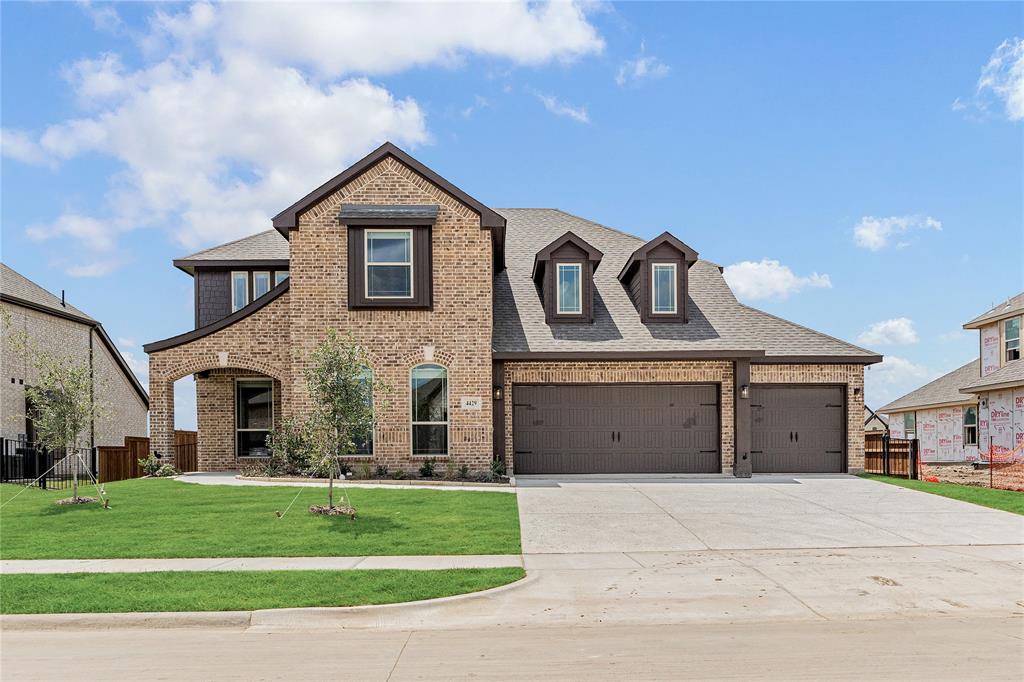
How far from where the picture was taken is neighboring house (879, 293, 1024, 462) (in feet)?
93.4

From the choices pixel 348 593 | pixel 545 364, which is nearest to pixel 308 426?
pixel 348 593

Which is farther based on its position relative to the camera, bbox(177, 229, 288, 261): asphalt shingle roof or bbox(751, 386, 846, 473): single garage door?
bbox(177, 229, 288, 261): asphalt shingle roof

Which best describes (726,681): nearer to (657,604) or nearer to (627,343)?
(657,604)

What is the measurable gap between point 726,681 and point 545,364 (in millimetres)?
14640

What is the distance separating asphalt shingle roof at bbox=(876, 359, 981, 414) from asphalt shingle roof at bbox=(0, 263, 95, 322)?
3699 cm

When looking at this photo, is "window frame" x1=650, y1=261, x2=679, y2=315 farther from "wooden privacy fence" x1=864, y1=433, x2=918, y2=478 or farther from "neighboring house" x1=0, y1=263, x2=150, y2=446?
"neighboring house" x1=0, y1=263, x2=150, y2=446

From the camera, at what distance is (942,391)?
36.2 metres

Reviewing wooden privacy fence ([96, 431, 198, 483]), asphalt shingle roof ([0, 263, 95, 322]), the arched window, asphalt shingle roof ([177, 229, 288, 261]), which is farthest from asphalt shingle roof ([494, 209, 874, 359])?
asphalt shingle roof ([0, 263, 95, 322])

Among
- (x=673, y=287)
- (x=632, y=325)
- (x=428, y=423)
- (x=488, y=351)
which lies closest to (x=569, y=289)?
(x=632, y=325)

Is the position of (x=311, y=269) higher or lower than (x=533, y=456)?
higher

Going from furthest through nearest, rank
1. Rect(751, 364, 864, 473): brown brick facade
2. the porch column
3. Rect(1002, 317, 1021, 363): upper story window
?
Rect(1002, 317, 1021, 363): upper story window < Rect(751, 364, 864, 473): brown brick facade < the porch column

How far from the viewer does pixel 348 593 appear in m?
8.27

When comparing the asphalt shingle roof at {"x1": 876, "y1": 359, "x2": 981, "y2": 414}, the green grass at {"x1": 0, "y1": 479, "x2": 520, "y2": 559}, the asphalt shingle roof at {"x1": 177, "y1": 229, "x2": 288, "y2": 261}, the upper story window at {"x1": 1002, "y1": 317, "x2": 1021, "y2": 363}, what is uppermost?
the asphalt shingle roof at {"x1": 177, "y1": 229, "x2": 288, "y2": 261}

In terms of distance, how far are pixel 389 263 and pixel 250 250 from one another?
21.4 feet
